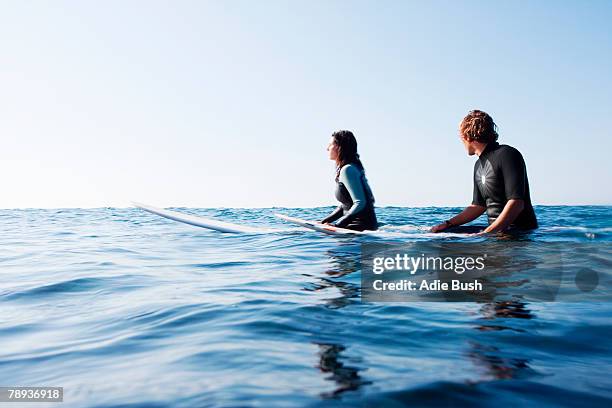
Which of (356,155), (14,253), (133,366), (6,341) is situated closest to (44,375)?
(133,366)

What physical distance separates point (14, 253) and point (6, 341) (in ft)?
20.0

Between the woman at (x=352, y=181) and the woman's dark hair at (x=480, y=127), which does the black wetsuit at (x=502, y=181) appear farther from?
the woman at (x=352, y=181)

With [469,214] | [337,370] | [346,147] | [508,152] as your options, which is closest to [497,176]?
[508,152]

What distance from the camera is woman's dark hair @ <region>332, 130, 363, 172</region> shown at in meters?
7.38

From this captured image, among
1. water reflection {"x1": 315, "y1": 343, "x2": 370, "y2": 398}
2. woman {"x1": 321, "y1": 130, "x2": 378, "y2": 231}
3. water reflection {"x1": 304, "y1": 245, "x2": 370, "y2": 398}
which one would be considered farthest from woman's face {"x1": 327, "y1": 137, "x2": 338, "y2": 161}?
water reflection {"x1": 315, "y1": 343, "x2": 370, "y2": 398}

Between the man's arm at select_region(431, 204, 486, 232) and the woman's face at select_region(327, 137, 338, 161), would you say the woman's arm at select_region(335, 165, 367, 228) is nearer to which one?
the woman's face at select_region(327, 137, 338, 161)

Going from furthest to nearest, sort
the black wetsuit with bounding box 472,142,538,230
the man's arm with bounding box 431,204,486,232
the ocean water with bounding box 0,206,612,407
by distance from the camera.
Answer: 1. the man's arm with bounding box 431,204,486,232
2. the black wetsuit with bounding box 472,142,538,230
3. the ocean water with bounding box 0,206,612,407

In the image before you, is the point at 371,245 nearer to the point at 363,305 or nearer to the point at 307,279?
the point at 307,279

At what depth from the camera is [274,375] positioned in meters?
2.28

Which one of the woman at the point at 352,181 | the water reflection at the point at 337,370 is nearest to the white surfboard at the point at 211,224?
the woman at the point at 352,181

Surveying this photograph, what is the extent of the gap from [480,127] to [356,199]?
2.19m

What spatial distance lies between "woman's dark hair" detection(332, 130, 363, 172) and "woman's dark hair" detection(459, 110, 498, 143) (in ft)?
6.18

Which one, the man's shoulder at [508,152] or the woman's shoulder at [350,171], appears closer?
the man's shoulder at [508,152]

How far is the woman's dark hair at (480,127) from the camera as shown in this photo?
5.88m
